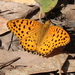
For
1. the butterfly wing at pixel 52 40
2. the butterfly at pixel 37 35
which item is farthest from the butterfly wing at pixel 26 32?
the butterfly wing at pixel 52 40

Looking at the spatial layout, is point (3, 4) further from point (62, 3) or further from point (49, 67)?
point (49, 67)

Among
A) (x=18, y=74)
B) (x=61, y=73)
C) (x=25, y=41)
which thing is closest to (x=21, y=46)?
(x=25, y=41)

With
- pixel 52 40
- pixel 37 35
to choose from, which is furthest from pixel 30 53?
pixel 52 40

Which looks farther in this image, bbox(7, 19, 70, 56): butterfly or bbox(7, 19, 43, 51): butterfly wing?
bbox(7, 19, 43, 51): butterfly wing

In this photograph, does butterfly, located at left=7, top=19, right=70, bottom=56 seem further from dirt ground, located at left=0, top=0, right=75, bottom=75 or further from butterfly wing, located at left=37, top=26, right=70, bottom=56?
dirt ground, located at left=0, top=0, right=75, bottom=75

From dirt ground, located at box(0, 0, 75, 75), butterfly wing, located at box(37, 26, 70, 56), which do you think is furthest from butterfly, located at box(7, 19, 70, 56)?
dirt ground, located at box(0, 0, 75, 75)

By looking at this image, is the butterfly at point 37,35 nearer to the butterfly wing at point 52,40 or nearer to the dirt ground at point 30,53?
the butterfly wing at point 52,40

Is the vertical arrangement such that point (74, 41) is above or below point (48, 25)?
below
